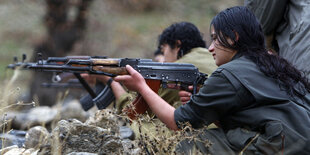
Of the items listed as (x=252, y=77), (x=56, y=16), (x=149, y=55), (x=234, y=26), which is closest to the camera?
(x=252, y=77)

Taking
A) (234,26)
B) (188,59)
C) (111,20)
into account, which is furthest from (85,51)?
(234,26)

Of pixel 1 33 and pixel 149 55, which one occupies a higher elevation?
pixel 1 33

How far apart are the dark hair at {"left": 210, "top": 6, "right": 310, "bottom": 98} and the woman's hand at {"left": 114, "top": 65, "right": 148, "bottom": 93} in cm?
64

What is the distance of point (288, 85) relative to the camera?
266cm

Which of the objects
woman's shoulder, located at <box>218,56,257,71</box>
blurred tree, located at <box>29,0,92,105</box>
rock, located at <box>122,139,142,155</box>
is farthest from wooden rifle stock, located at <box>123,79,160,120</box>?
blurred tree, located at <box>29,0,92,105</box>

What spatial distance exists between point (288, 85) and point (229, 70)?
1.32ft

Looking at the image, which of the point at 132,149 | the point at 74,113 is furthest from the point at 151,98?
the point at 74,113

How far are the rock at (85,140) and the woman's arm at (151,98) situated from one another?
1.33 feet

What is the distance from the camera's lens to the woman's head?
2812 mm

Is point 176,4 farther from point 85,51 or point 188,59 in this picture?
point 188,59

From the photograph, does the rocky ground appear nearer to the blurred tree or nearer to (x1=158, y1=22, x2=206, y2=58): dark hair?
(x1=158, y1=22, x2=206, y2=58): dark hair

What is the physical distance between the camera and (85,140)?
3.03m

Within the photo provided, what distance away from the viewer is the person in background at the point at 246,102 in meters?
2.52

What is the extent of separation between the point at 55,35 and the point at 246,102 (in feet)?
26.0
